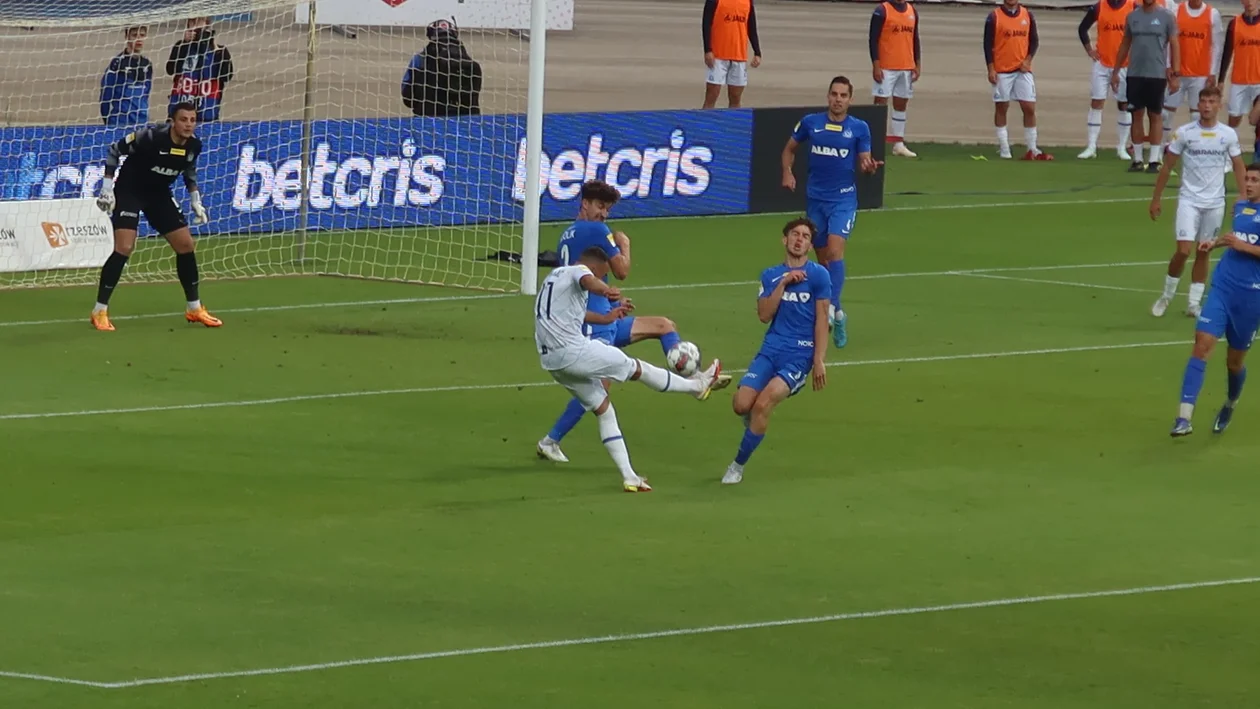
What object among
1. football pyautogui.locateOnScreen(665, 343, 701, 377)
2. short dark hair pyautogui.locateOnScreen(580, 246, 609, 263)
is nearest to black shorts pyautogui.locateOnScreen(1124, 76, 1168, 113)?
football pyautogui.locateOnScreen(665, 343, 701, 377)

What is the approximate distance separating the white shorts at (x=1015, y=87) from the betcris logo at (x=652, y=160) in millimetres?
6682

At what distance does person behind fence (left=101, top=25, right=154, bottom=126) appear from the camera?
25047 millimetres

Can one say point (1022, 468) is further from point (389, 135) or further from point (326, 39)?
point (326, 39)

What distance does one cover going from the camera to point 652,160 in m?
27.6

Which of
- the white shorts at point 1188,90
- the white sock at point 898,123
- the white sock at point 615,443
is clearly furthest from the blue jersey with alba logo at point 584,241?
the white shorts at point 1188,90

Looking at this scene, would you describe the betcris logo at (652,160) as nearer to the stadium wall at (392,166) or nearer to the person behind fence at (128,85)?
the stadium wall at (392,166)

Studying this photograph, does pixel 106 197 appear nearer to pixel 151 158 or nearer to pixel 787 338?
pixel 151 158

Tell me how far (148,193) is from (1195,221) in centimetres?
954

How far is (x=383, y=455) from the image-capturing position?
48.6 feet

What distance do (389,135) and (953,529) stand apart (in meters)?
13.5

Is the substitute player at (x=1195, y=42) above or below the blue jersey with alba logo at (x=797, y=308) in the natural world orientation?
above

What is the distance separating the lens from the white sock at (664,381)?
14.0m

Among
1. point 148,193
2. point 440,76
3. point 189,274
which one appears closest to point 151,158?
point 148,193

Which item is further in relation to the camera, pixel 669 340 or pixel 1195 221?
pixel 1195 221
